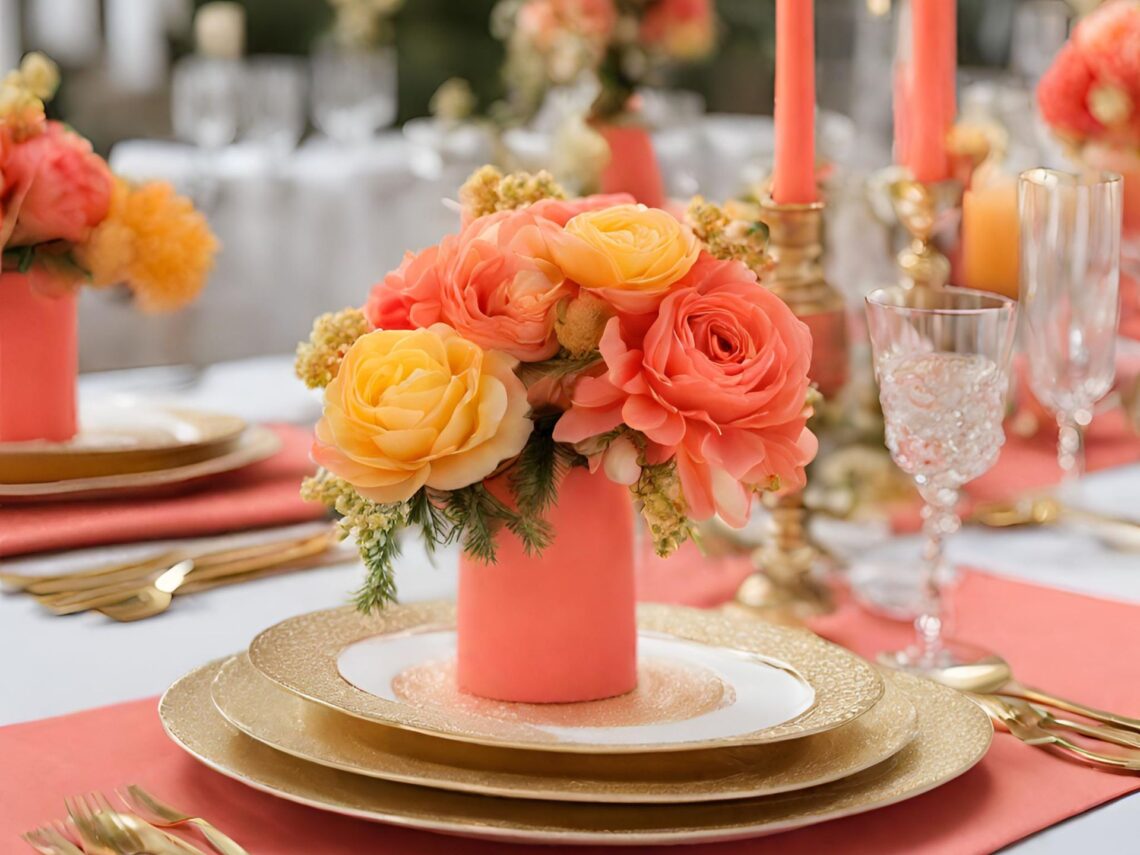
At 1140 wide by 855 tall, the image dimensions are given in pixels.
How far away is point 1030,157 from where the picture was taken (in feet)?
7.34

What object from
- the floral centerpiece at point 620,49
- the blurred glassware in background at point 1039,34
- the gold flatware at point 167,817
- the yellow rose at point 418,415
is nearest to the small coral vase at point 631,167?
the floral centerpiece at point 620,49

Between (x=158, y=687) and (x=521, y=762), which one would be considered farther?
(x=158, y=687)

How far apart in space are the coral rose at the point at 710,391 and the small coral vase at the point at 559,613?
0.07 meters

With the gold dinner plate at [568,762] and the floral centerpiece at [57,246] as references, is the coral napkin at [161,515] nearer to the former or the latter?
the floral centerpiece at [57,246]

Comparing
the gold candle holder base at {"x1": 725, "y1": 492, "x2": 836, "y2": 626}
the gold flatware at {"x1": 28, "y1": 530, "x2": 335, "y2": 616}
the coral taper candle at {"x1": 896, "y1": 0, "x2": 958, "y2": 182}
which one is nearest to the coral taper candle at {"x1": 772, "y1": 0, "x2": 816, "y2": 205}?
the coral taper candle at {"x1": 896, "y1": 0, "x2": 958, "y2": 182}

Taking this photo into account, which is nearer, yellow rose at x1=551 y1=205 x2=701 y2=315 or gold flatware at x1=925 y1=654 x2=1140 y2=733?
yellow rose at x1=551 y1=205 x2=701 y2=315

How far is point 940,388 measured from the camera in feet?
3.23

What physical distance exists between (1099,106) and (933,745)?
88cm

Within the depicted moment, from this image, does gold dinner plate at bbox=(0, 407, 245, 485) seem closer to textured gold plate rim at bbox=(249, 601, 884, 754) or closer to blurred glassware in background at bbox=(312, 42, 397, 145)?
textured gold plate rim at bbox=(249, 601, 884, 754)

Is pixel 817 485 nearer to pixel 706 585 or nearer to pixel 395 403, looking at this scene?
pixel 706 585

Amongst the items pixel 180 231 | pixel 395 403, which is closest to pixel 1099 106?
pixel 180 231

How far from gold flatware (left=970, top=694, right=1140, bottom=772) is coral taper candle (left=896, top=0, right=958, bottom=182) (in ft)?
1.48

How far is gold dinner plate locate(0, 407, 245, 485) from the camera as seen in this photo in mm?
1301

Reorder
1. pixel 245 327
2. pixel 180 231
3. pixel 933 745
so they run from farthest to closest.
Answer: pixel 245 327 < pixel 180 231 < pixel 933 745
